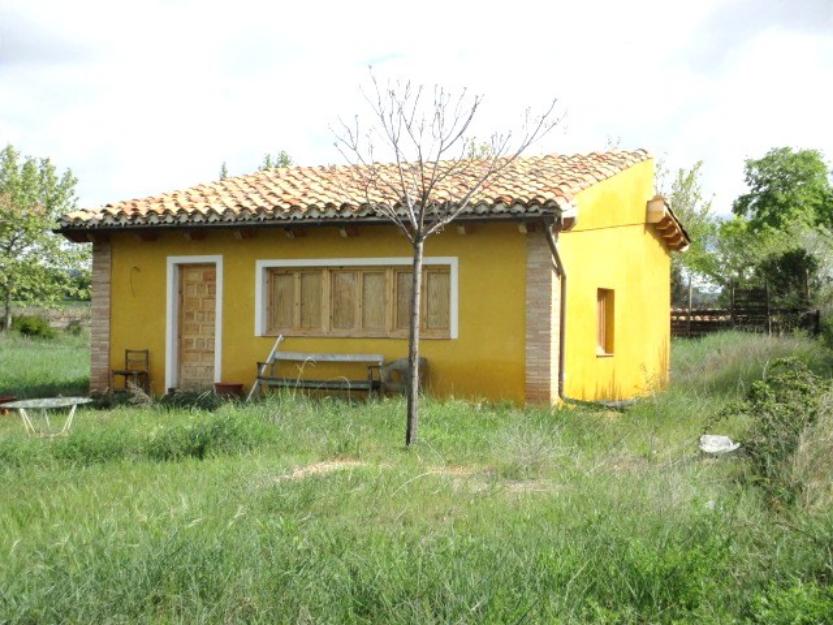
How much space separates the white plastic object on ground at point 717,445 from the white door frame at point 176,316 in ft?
25.3

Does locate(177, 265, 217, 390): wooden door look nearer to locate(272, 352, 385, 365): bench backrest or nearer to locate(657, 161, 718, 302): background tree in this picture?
locate(272, 352, 385, 365): bench backrest

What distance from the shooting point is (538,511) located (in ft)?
20.4

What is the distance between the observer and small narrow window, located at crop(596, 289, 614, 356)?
1519 centimetres

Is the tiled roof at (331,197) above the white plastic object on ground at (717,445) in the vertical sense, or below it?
above

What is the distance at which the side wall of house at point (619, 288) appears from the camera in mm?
13662

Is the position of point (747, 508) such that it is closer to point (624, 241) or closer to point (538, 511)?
point (538, 511)

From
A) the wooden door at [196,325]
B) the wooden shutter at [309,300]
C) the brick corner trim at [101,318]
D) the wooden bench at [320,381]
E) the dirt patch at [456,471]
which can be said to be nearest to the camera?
the dirt patch at [456,471]

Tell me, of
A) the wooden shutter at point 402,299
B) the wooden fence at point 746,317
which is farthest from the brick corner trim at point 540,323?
the wooden fence at point 746,317

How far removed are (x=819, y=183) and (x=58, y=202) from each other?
40.8 m

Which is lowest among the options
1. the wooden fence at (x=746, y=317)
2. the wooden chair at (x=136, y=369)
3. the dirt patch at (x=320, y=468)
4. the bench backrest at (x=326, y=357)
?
the dirt patch at (x=320, y=468)

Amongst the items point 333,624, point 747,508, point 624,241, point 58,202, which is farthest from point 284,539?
point 58,202

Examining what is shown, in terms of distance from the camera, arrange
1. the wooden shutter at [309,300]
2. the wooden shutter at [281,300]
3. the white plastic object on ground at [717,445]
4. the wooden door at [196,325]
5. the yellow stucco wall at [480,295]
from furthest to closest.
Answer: the wooden door at [196,325] → the wooden shutter at [281,300] → the wooden shutter at [309,300] → the yellow stucco wall at [480,295] → the white plastic object on ground at [717,445]

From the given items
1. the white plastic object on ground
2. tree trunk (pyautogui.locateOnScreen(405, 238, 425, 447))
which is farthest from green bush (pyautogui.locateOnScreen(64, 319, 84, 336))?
the white plastic object on ground

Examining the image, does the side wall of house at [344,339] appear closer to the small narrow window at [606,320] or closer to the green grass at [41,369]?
the green grass at [41,369]
